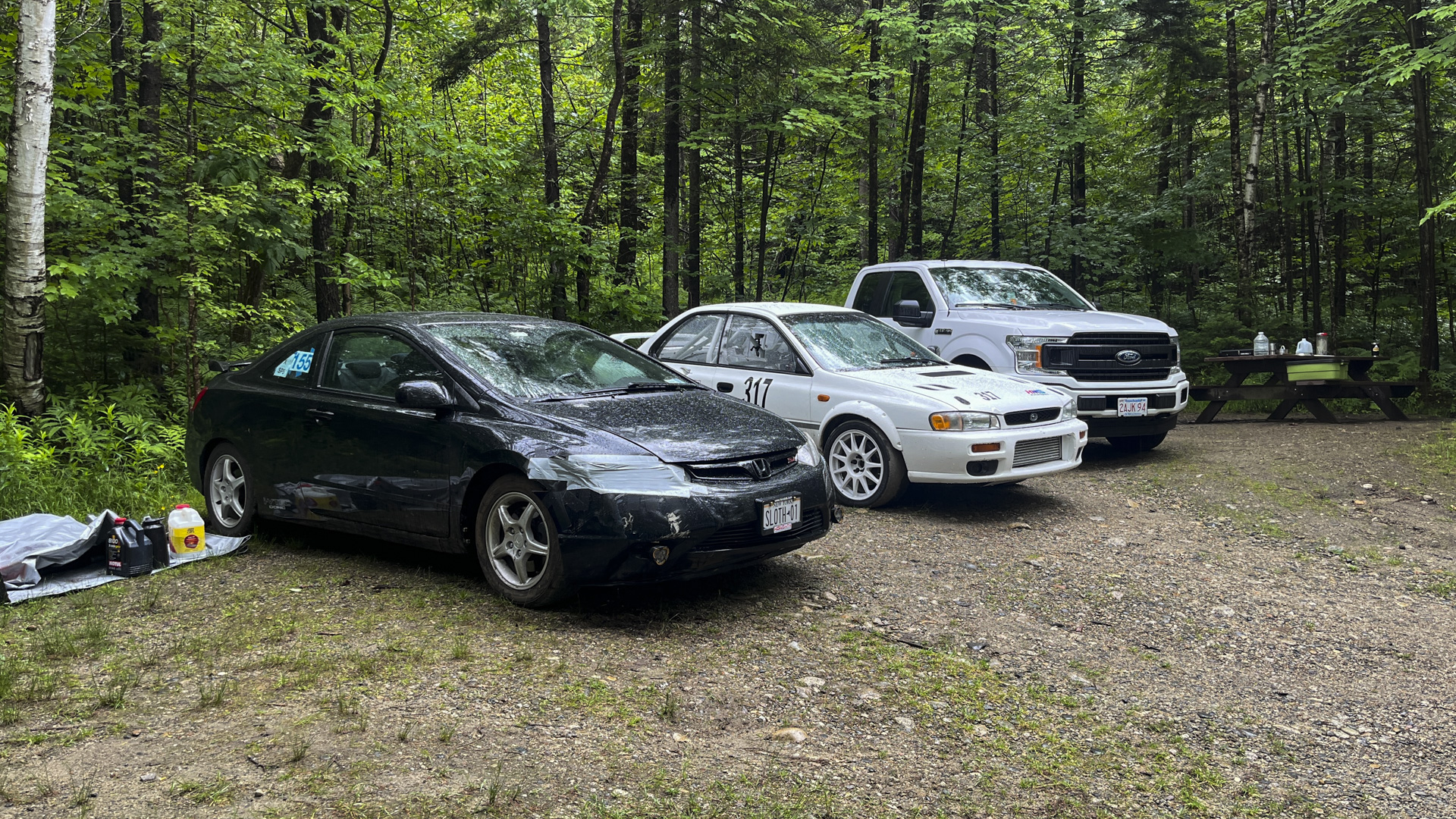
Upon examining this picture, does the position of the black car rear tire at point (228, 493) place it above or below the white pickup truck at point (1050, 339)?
below

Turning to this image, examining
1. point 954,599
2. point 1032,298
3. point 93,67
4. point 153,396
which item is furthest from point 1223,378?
point 93,67

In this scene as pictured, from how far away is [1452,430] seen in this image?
38.5 ft

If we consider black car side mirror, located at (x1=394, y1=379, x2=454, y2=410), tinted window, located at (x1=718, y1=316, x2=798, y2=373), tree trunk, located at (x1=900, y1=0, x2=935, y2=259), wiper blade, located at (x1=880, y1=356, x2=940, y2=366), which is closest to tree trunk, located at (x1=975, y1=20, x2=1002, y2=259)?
tree trunk, located at (x1=900, y1=0, x2=935, y2=259)

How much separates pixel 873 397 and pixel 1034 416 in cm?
131

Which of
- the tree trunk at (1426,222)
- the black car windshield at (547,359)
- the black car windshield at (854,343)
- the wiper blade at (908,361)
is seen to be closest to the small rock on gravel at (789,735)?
the black car windshield at (547,359)

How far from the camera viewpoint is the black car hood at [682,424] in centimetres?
512

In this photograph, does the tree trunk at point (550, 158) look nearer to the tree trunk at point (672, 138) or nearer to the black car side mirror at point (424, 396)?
the tree trunk at point (672, 138)

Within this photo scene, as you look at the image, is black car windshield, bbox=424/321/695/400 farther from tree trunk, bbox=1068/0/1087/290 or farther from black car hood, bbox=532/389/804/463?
tree trunk, bbox=1068/0/1087/290

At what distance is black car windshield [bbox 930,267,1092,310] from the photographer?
430 inches

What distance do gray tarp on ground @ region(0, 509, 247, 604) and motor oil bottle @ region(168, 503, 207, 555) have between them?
5cm

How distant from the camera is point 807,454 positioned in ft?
18.7

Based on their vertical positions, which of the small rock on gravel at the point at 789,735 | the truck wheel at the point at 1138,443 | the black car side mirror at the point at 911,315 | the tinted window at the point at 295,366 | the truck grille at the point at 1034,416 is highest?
the black car side mirror at the point at 911,315

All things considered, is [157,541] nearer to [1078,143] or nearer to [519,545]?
[519,545]

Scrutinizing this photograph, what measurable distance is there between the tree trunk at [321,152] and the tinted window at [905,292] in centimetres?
665
